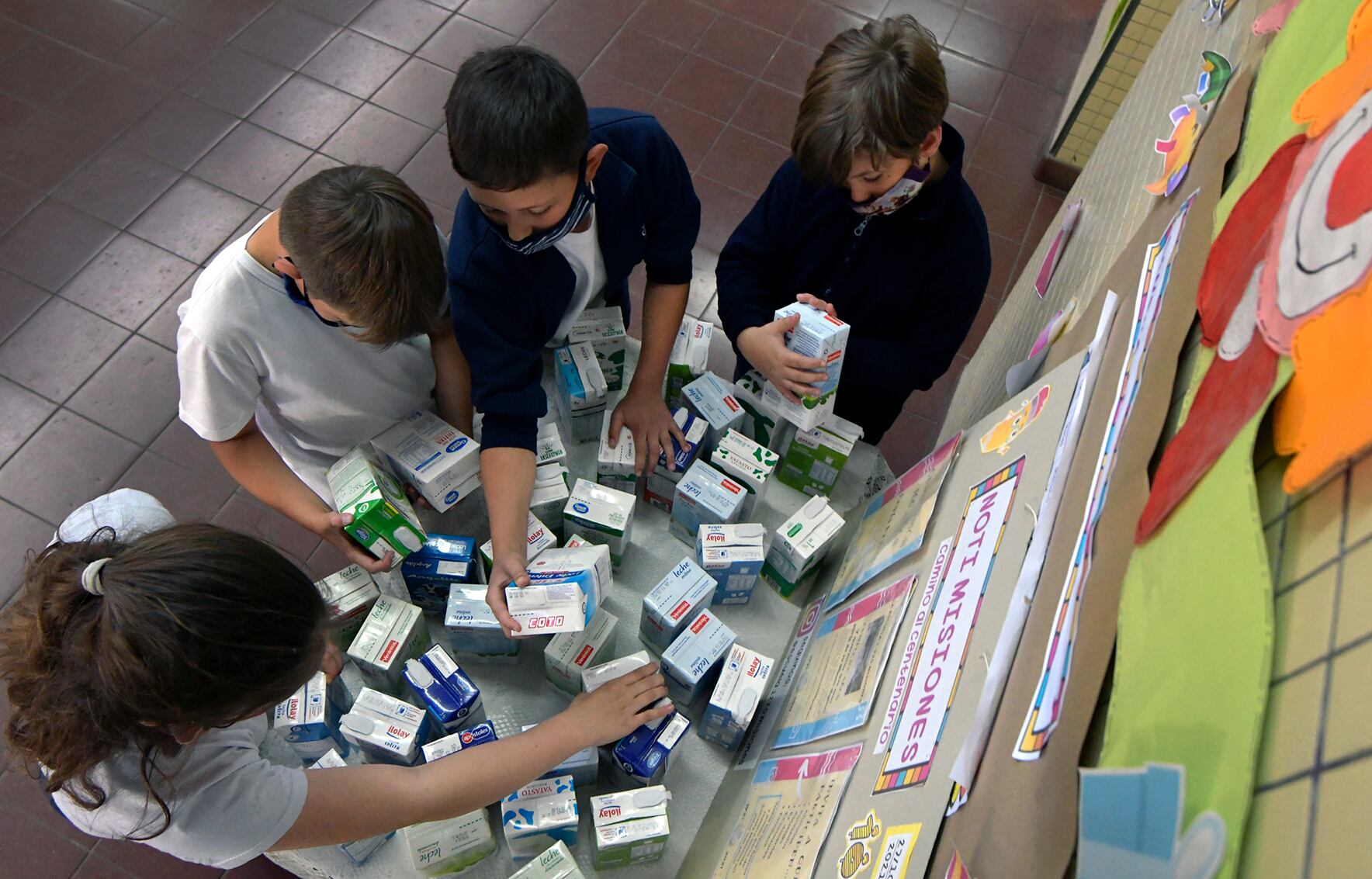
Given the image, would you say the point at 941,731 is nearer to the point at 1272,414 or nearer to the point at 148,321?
the point at 1272,414

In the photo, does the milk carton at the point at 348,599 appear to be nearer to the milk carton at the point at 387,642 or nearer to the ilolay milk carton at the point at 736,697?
the milk carton at the point at 387,642

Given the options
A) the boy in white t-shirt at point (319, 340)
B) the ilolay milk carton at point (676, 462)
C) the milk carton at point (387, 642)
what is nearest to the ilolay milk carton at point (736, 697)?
the ilolay milk carton at point (676, 462)

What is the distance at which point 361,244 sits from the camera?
1.36 meters

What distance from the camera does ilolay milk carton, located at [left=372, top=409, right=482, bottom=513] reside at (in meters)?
1.62

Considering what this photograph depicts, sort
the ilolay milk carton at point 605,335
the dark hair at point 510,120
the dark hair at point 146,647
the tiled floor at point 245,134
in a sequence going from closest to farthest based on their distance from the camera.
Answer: the dark hair at point 146,647 → the dark hair at point 510,120 → the ilolay milk carton at point 605,335 → the tiled floor at point 245,134

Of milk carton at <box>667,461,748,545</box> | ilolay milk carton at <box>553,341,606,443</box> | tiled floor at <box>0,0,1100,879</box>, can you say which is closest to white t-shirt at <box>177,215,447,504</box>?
ilolay milk carton at <box>553,341,606,443</box>

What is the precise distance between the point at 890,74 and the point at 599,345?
88cm

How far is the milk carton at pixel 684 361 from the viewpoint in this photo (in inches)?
77.9

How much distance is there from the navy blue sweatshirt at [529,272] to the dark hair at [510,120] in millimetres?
200

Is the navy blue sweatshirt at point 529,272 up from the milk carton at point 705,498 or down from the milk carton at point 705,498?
up

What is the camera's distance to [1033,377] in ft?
4.57

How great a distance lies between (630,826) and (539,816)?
17 centimetres

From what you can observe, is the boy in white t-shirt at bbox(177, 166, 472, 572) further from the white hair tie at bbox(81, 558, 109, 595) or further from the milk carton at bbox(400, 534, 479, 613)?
the white hair tie at bbox(81, 558, 109, 595)

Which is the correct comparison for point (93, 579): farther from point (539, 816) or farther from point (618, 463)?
point (618, 463)
